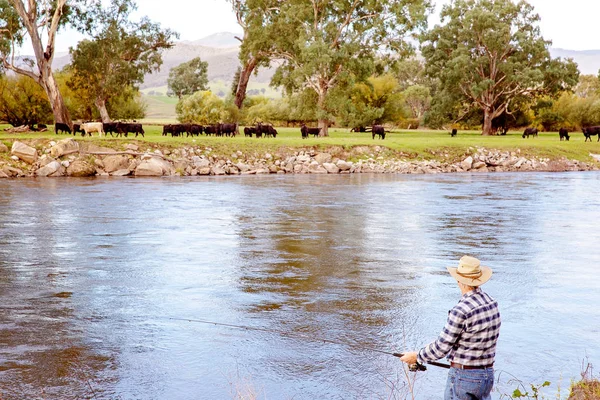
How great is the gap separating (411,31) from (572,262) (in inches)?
1792

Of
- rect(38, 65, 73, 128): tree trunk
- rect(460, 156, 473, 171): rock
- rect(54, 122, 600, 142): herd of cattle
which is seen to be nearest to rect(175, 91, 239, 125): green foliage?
rect(54, 122, 600, 142): herd of cattle

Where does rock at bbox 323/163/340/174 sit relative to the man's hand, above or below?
below

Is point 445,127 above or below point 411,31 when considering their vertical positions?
below

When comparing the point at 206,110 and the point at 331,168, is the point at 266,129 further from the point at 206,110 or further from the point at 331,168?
the point at 206,110

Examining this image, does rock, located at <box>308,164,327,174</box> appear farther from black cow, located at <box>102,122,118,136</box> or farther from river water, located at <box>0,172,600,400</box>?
river water, located at <box>0,172,600,400</box>

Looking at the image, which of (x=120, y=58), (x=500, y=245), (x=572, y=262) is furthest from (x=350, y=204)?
(x=120, y=58)

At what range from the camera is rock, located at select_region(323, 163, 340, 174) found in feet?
151

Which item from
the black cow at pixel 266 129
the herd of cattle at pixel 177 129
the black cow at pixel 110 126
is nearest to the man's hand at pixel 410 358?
the herd of cattle at pixel 177 129

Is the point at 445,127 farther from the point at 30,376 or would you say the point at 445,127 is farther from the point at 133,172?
the point at 30,376

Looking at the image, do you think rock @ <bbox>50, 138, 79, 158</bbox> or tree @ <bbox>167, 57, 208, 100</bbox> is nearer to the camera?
rock @ <bbox>50, 138, 79, 158</bbox>

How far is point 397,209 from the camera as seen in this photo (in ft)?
88.4

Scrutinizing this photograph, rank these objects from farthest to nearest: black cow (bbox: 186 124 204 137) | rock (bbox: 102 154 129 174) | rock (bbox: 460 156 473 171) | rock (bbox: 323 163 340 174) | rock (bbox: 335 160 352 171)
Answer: black cow (bbox: 186 124 204 137)
rock (bbox: 460 156 473 171)
rock (bbox: 335 160 352 171)
rock (bbox: 323 163 340 174)
rock (bbox: 102 154 129 174)

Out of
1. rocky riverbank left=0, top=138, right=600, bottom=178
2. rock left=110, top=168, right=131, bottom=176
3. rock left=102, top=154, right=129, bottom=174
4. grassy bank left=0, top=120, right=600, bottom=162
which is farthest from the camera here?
grassy bank left=0, top=120, right=600, bottom=162

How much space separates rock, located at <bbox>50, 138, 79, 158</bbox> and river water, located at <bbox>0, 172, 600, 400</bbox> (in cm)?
1451
